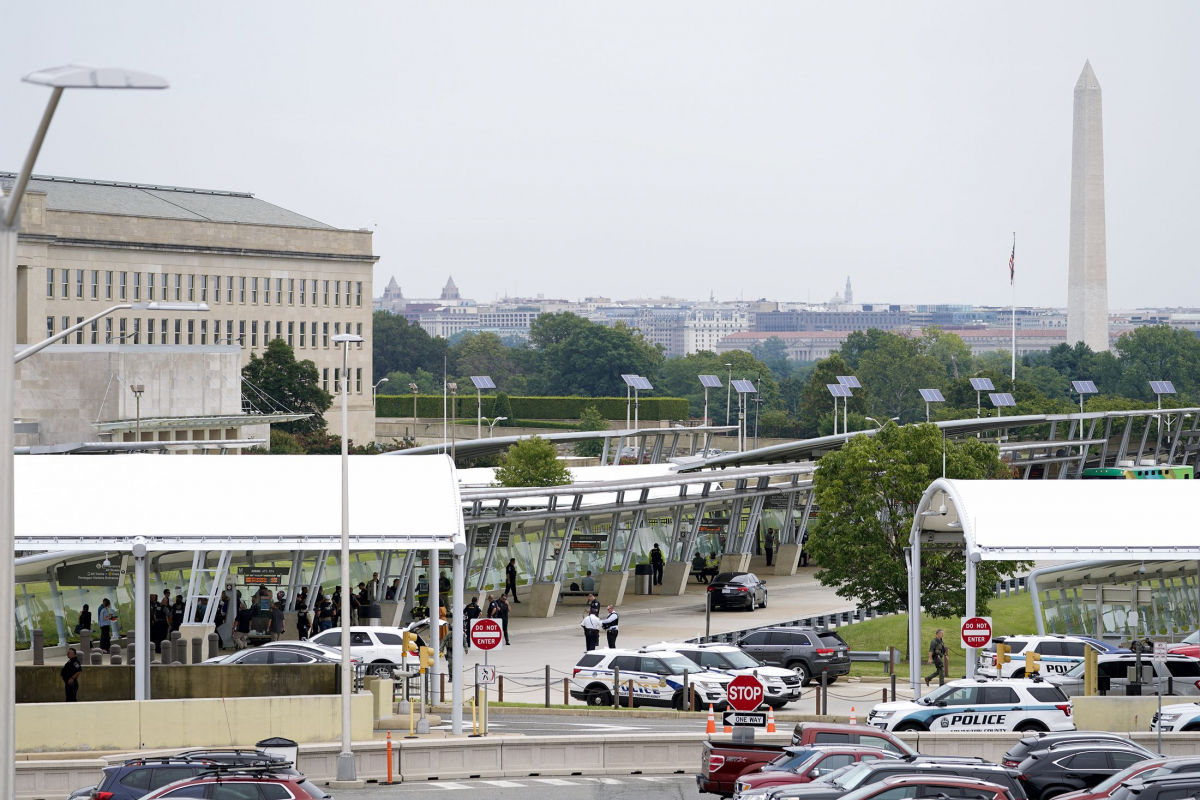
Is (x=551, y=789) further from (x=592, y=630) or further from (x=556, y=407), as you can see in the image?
(x=556, y=407)

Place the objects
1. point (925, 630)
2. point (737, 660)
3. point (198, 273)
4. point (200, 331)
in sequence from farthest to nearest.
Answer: point (200, 331)
point (198, 273)
point (925, 630)
point (737, 660)

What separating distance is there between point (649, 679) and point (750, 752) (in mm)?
9560

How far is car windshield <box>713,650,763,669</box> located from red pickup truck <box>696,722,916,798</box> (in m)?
9.34

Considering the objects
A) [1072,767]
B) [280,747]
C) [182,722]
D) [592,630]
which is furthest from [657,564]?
[1072,767]

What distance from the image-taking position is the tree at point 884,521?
44344mm

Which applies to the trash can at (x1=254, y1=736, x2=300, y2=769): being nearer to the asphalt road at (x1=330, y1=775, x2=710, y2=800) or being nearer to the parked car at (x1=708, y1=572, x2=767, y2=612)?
the asphalt road at (x1=330, y1=775, x2=710, y2=800)

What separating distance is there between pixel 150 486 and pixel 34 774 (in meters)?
8.67

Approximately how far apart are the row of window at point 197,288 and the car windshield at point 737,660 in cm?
8675

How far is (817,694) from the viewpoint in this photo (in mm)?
33938

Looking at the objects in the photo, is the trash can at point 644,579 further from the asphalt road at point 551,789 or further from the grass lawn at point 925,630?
the asphalt road at point 551,789

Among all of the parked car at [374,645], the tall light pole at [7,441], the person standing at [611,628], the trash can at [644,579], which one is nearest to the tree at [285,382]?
the trash can at [644,579]

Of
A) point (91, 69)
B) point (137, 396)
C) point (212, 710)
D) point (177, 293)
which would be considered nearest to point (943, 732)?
point (212, 710)

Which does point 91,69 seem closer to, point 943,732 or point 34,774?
point 34,774

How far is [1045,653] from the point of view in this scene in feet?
124
